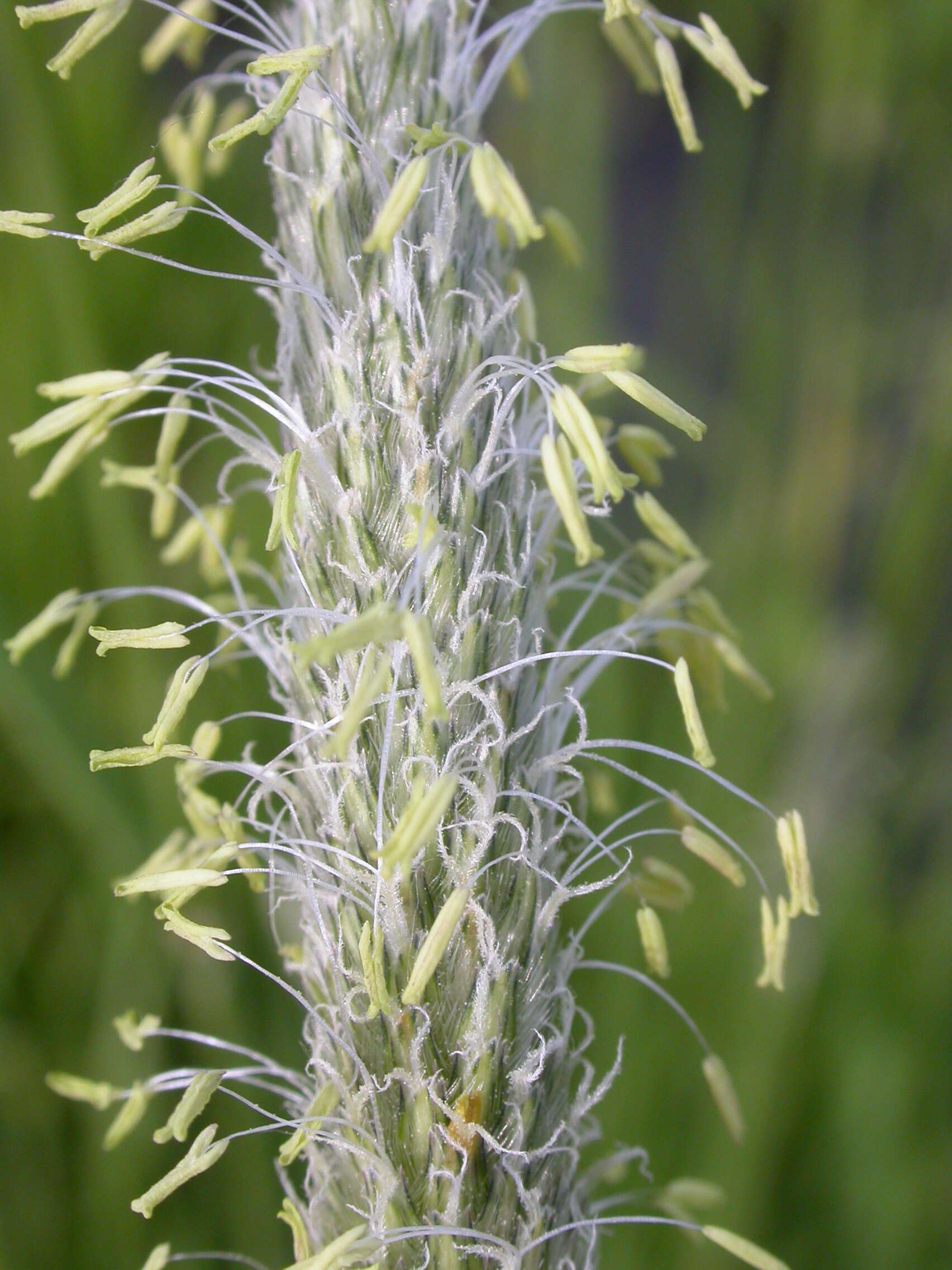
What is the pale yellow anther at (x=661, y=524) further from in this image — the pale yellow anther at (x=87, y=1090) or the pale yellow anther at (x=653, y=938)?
the pale yellow anther at (x=87, y=1090)

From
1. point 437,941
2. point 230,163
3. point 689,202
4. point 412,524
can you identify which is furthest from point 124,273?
point 437,941

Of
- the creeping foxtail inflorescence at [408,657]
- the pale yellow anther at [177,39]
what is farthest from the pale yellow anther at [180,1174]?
the pale yellow anther at [177,39]

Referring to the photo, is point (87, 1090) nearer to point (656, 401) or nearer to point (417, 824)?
point (417, 824)

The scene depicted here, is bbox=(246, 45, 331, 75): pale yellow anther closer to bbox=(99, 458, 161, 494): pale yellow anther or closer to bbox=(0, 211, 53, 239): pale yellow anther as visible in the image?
bbox=(0, 211, 53, 239): pale yellow anther

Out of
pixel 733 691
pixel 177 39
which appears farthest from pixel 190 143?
pixel 733 691

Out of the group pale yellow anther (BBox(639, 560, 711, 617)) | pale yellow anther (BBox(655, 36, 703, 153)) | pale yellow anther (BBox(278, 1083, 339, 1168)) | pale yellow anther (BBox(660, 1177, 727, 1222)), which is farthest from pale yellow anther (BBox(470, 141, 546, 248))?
pale yellow anther (BBox(660, 1177, 727, 1222))

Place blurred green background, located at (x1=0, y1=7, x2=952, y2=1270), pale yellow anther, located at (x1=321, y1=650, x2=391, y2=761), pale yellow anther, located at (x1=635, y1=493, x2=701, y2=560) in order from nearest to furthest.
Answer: pale yellow anther, located at (x1=321, y1=650, x2=391, y2=761) → pale yellow anther, located at (x1=635, y1=493, x2=701, y2=560) → blurred green background, located at (x1=0, y1=7, x2=952, y2=1270)
